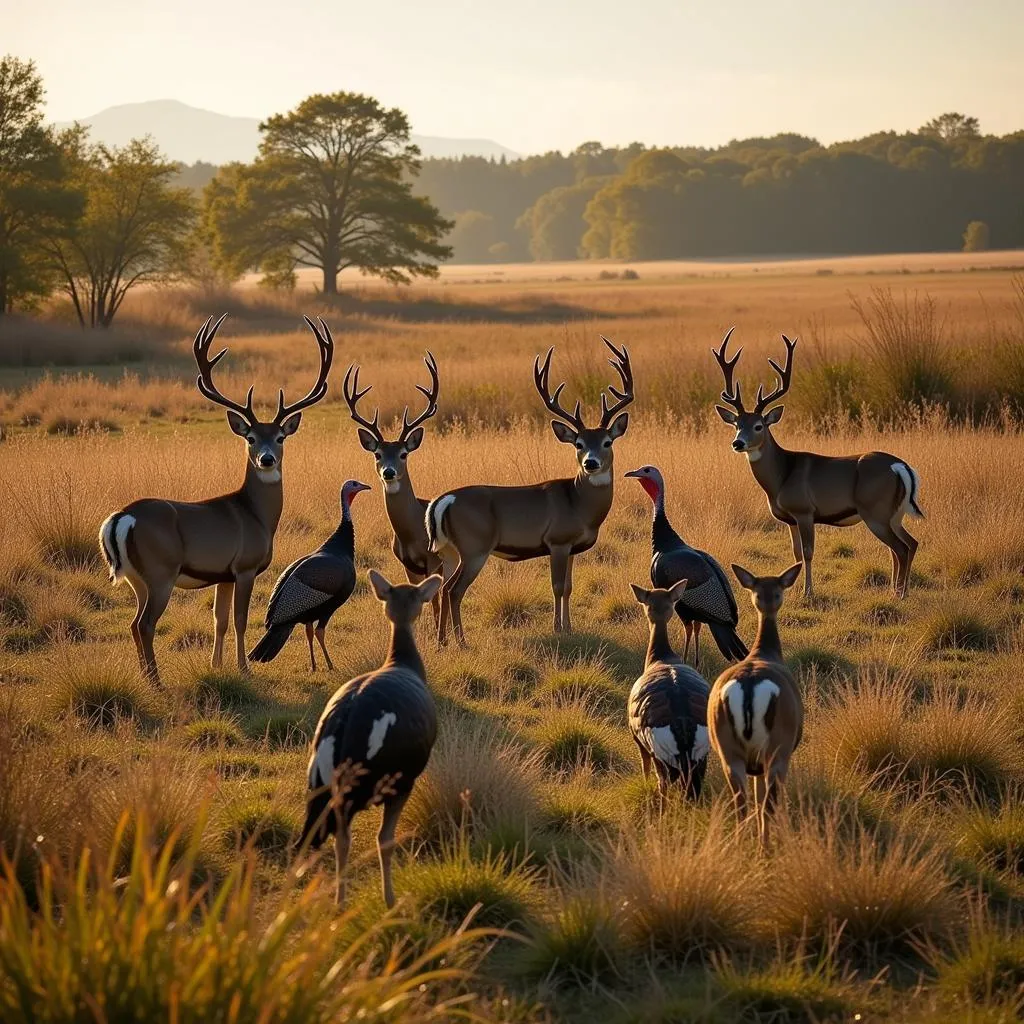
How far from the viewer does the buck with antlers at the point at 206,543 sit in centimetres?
806

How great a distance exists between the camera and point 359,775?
186 inches

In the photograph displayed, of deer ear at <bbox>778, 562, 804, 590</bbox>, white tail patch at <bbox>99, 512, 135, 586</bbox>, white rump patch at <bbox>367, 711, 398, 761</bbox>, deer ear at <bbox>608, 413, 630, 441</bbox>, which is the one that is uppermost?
deer ear at <bbox>608, 413, 630, 441</bbox>

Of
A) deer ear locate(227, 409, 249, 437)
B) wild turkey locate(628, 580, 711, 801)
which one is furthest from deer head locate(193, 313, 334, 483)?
wild turkey locate(628, 580, 711, 801)

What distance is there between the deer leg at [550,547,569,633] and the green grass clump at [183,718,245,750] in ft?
9.20

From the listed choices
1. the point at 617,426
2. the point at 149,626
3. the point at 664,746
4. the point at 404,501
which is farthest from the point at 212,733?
the point at 617,426

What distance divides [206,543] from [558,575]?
253cm

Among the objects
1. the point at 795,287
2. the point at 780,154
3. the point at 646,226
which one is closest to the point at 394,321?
the point at 795,287

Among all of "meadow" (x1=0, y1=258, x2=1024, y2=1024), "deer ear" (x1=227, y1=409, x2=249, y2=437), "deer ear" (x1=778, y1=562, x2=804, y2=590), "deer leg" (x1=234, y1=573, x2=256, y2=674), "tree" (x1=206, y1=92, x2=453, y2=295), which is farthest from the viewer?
"tree" (x1=206, y1=92, x2=453, y2=295)

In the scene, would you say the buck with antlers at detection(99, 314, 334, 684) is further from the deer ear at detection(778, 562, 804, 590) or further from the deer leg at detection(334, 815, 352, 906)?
the deer ear at detection(778, 562, 804, 590)

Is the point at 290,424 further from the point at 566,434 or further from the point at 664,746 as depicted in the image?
the point at 664,746

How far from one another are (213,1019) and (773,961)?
2227 mm

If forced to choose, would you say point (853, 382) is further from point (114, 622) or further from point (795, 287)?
point (795, 287)

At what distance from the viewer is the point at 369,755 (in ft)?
15.6

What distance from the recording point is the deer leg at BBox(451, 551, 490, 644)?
30.3 ft
